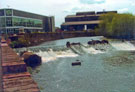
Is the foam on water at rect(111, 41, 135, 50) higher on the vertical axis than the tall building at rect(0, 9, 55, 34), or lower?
lower

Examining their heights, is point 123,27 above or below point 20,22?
below

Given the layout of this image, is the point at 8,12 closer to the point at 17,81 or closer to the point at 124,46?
the point at 124,46

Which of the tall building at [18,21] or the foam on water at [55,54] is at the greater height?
the tall building at [18,21]

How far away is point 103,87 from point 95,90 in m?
0.95

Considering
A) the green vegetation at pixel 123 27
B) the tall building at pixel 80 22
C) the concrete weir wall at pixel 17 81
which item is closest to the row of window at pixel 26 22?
the tall building at pixel 80 22

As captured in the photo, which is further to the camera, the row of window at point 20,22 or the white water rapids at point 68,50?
the row of window at point 20,22

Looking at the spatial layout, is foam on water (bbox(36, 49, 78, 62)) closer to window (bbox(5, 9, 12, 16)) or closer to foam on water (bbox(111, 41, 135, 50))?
foam on water (bbox(111, 41, 135, 50))

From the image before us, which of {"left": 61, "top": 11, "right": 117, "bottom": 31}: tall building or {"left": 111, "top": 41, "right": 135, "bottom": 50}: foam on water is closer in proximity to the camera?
{"left": 111, "top": 41, "right": 135, "bottom": 50}: foam on water

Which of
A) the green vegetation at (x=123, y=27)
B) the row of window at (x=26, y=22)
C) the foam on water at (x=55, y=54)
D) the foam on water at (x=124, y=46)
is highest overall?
the row of window at (x=26, y=22)

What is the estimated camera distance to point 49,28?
101438mm

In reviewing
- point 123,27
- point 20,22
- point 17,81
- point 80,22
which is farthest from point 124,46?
point 80,22

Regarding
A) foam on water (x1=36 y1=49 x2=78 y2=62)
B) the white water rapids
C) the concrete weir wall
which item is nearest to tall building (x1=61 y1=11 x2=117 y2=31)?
the white water rapids

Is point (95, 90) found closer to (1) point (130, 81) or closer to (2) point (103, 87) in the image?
(2) point (103, 87)

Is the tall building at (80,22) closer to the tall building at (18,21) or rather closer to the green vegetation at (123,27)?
the tall building at (18,21)
